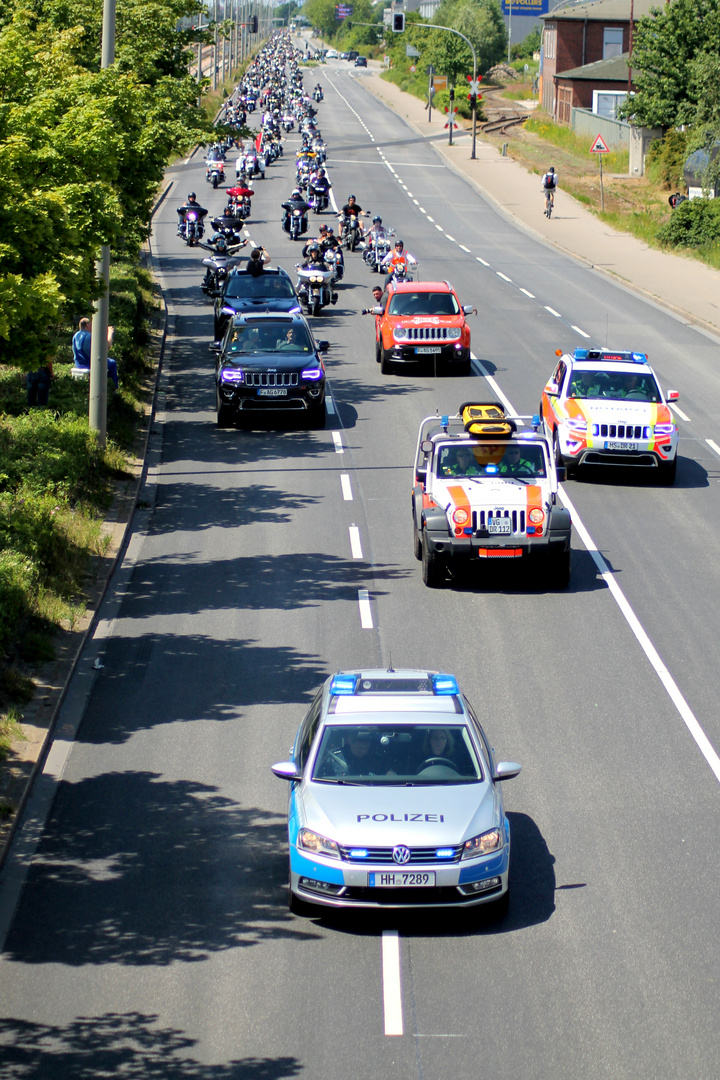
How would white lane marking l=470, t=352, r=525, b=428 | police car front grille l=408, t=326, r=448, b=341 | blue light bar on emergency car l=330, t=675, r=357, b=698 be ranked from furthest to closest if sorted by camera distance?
police car front grille l=408, t=326, r=448, b=341
white lane marking l=470, t=352, r=525, b=428
blue light bar on emergency car l=330, t=675, r=357, b=698

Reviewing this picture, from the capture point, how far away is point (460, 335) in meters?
29.6

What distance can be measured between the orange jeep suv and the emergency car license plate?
21.9m

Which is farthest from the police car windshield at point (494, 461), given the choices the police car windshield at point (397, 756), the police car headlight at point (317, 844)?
the police car headlight at point (317, 844)

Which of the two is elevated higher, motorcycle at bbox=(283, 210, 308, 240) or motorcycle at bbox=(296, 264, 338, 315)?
motorcycle at bbox=(283, 210, 308, 240)

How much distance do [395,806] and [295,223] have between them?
44594 millimetres

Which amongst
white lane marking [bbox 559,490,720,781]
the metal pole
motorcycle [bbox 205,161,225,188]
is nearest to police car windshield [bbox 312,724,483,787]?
white lane marking [bbox 559,490,720,781]

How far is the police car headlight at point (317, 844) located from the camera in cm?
877

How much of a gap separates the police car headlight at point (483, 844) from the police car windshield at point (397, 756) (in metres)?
0.47

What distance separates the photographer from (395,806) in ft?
29.3

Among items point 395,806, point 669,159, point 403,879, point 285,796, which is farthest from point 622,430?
point 669,159

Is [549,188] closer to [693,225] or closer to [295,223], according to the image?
[693,225]

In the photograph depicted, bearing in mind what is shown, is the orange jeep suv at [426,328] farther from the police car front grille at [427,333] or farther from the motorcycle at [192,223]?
the motorcycle at [192,223]

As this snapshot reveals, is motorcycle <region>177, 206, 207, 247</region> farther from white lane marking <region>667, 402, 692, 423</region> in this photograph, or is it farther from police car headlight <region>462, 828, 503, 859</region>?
police car headlight <region>462, 828, 503, 859</region>

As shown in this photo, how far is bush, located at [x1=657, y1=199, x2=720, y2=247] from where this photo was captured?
48875mm
